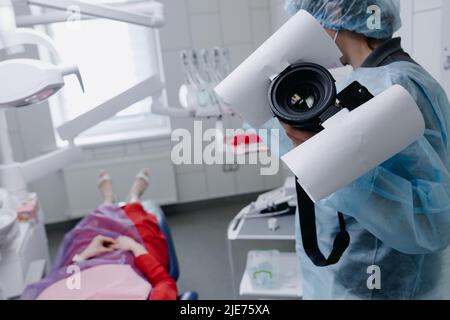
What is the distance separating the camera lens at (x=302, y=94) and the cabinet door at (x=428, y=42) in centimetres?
42

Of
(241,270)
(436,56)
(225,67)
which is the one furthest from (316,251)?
(241,270)

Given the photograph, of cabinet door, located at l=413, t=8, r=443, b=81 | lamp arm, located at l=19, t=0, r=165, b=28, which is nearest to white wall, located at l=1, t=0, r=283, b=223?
lamp arm, located at l=19, t=0, r=165, b=28

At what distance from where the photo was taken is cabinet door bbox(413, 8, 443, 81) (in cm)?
69

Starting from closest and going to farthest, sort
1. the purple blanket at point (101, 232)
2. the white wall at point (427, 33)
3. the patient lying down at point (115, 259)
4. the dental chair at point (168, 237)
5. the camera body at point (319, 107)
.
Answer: the camera body at point (319, 107)
the white wall at point (427, 33)
the patient lying down at point (115, 259)
the purple blanket at point (101, 232)
the dental chair at point (168, 237)

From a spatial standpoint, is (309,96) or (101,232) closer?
(309,96)

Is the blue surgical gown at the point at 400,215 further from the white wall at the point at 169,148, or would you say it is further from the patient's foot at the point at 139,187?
the patient's foot at the point at 139,187

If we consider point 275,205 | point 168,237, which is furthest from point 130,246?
point 275,205

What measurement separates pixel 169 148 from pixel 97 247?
833mm

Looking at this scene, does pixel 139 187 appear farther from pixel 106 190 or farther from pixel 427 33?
pixel 427 33

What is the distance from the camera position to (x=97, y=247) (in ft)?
4.11

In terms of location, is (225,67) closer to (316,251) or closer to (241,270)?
(316,251)

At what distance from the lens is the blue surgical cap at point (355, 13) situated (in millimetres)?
583

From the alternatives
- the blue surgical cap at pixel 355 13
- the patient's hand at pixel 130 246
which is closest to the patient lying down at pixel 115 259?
the patient's hand at pixel 130 246
